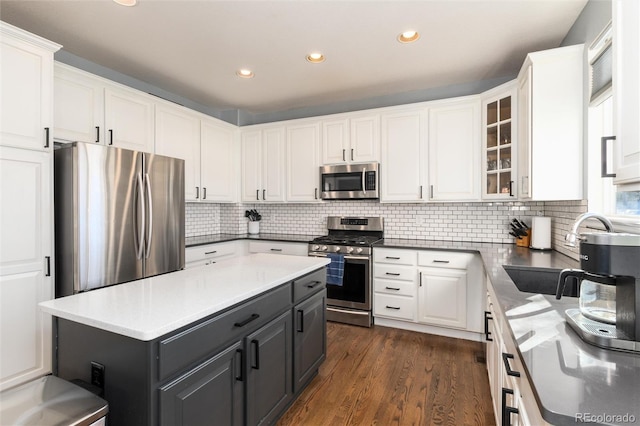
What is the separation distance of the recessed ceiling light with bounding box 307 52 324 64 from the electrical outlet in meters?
2.77

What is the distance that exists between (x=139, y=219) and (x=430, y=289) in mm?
2870

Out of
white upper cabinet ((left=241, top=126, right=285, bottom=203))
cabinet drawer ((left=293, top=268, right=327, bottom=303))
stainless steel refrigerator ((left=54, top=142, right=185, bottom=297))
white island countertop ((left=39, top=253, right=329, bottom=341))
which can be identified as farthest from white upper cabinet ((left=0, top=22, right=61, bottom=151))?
white upper cabinet ((left=241, top=126, right=285, bottom=203))

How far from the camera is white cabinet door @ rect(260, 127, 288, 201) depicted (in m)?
4.27

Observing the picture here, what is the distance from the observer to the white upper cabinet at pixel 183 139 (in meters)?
3.39

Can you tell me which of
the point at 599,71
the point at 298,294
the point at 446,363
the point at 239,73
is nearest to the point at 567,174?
the point at 599,71

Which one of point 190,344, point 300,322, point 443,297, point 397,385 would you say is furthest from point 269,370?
point 443,297

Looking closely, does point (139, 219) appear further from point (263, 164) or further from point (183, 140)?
point (263, 164)

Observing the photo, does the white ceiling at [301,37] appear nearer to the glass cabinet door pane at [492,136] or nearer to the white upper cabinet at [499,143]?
A: the white upper cabinet at [499,143]

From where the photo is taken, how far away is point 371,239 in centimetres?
377

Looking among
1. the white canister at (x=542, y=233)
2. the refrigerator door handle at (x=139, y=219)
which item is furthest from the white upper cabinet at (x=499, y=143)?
the refrigerator door handle at (x=139, y=219)

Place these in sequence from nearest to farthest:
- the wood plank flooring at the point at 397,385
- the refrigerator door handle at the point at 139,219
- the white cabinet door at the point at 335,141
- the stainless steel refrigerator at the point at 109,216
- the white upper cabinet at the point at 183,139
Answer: the wood plank flooring at the point at 397,385 < the stainless steel refrigerator at the point at 109,216 < the refrigerator door handle at the point at 139,219 < the white upper cabinet at the point at 183,139 < the white cabinet door at the point at 335,141

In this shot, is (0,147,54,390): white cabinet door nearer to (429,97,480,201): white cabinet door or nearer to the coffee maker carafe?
the coffee maker carafe

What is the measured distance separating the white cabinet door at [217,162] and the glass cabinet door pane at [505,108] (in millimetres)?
3333

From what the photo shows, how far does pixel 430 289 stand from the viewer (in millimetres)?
3209
